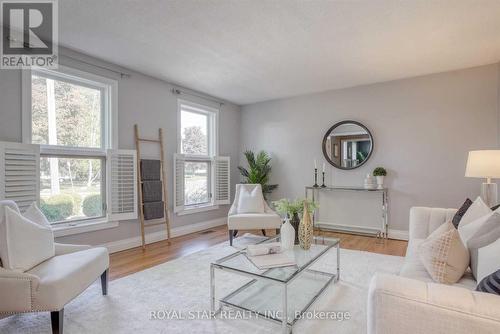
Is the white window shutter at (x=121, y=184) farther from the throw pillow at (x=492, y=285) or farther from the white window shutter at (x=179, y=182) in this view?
the throw pillow at (x=492, y=285)

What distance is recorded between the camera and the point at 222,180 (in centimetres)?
540

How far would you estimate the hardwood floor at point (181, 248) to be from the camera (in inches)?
123

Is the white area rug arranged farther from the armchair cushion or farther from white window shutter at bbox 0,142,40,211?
white window shutter at bbox 0,142,40,211

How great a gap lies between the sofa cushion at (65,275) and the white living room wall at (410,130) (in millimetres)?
3805

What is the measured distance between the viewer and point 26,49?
9.52ft

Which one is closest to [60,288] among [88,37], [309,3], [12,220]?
[12,220]

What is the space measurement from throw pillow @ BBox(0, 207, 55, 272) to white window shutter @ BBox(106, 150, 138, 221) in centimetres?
158

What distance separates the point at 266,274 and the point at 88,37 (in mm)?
3003

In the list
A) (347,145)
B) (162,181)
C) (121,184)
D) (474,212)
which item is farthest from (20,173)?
(347,145)

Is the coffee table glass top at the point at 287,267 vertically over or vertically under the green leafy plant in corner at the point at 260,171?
under

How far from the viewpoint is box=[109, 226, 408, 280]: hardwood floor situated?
313 centimetres

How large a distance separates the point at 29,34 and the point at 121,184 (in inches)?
76.7

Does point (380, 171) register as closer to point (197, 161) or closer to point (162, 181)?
point (197, 161)

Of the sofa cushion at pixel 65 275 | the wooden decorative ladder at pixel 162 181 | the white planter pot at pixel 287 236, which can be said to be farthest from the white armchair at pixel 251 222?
the sofa cushion at pixel 65 275
